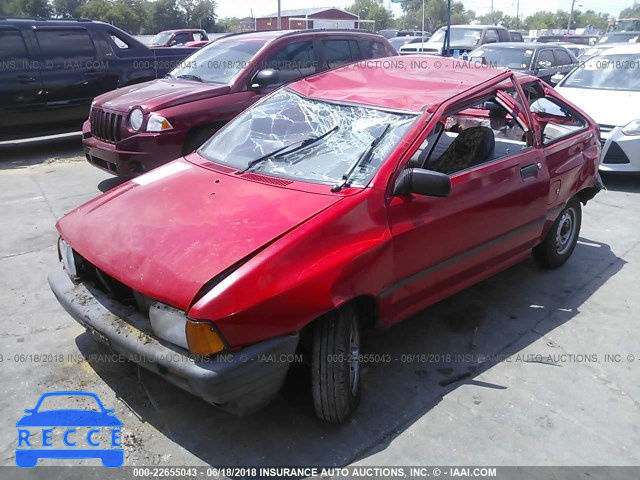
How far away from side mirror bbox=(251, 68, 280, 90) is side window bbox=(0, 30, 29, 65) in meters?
3.82

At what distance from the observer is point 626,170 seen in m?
6.93

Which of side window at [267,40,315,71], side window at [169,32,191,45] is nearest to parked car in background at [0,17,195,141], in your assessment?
side window at [267,40,315,71]

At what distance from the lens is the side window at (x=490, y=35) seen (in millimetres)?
16719

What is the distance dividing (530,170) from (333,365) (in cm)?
213

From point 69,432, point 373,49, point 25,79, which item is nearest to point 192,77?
point 373,49

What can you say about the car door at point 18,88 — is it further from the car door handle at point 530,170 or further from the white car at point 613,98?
the white car at point 613,98

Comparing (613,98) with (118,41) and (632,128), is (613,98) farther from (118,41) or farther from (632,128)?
(118,41)

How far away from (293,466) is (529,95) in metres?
3.50

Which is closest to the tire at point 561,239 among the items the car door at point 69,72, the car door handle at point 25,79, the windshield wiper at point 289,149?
the windshield wiper at point 289,149

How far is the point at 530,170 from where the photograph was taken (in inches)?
151

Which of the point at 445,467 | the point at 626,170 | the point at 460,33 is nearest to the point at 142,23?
the point at 460,33

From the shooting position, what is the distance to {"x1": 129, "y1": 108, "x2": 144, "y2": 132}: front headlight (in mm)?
5902

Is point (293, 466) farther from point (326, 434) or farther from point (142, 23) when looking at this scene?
point (142, 23)

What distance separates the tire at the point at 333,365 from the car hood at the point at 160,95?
13.5 feet
